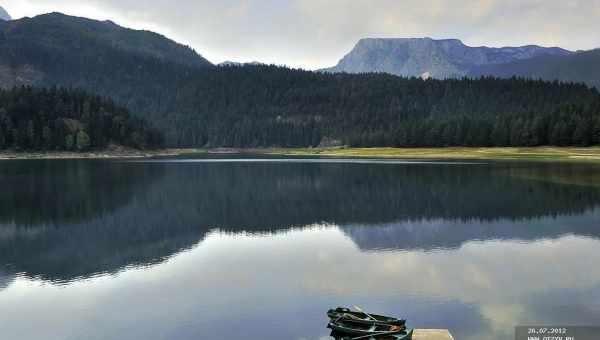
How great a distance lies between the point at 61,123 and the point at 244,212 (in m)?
135

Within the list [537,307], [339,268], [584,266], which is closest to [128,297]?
[339,268]

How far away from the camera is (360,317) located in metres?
17.8

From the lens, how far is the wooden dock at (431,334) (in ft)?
52.1

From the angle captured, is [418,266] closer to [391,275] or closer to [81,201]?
[391,275]

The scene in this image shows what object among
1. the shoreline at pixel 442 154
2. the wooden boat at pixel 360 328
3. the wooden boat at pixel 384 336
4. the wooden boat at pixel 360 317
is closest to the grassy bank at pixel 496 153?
the shoreline at pixel 442 154

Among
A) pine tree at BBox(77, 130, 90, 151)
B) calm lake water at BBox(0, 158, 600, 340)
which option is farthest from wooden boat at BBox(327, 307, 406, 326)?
pine tree at BBox(77, 130, 90, 151)

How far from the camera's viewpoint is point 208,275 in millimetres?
26094

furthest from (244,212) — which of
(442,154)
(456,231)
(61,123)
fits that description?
(61,123)

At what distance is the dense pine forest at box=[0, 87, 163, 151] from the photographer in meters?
152

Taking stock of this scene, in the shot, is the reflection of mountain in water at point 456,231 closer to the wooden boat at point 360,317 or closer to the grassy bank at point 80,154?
the wooden boat at point 360,317

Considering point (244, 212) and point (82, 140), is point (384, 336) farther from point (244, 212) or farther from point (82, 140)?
point (82, 140)

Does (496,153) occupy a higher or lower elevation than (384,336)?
higher

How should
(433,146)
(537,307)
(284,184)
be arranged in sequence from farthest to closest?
(433,146)
(284,184)
(537,307)

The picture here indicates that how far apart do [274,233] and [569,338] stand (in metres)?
23.8
